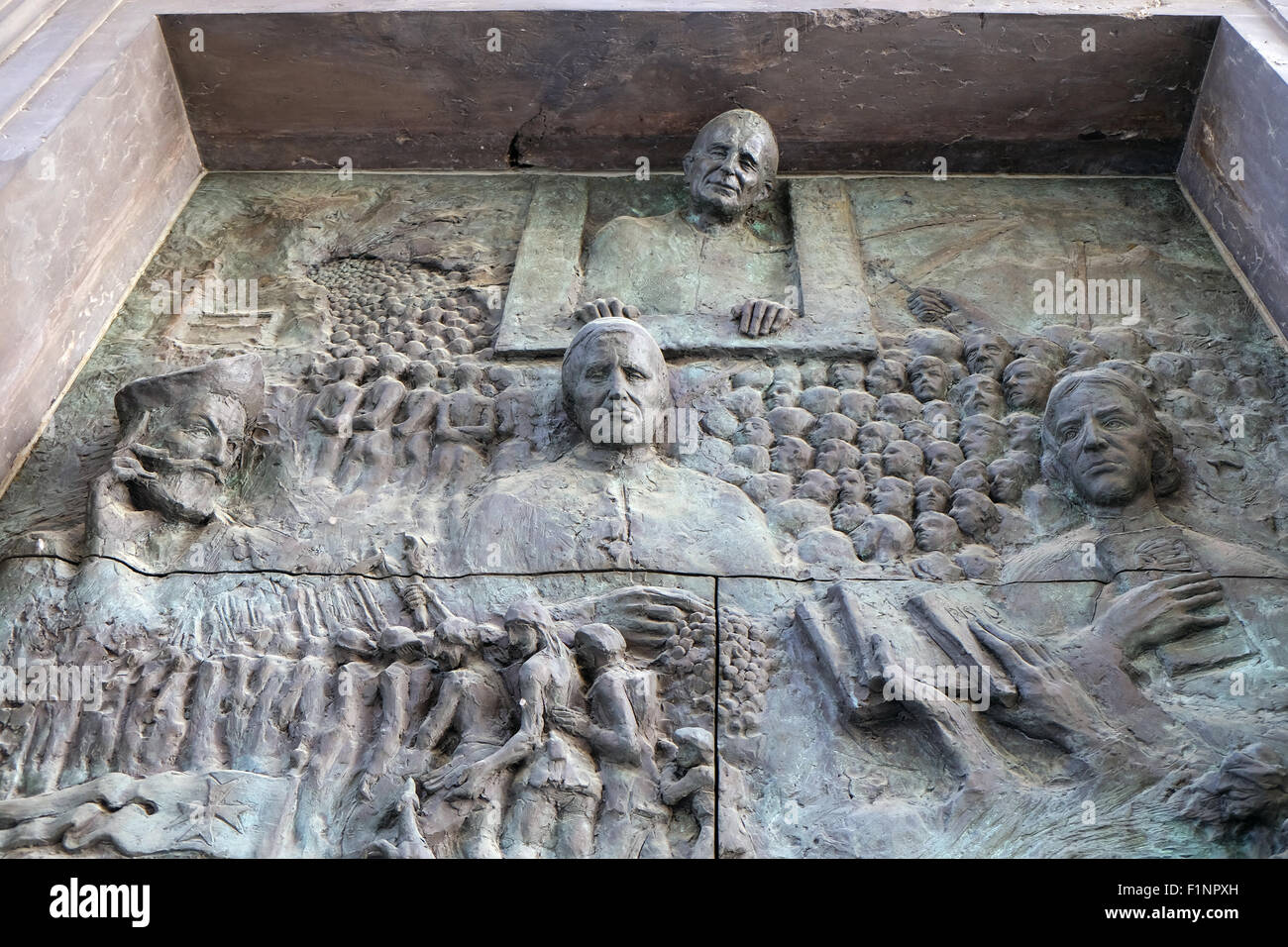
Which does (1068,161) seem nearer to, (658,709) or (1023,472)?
(1023,472)

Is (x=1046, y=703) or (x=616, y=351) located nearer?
(x=1046, y=703)

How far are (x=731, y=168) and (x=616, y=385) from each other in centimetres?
160

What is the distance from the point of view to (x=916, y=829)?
151 inches

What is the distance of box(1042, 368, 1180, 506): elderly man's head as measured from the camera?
462cm

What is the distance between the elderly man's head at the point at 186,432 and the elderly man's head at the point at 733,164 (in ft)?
7.25

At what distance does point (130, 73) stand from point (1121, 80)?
4.41m

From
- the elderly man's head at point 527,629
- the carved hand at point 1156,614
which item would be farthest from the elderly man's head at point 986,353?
the elderly man's head at point 527,629

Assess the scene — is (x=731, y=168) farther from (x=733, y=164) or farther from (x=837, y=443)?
(x=837, y=443)

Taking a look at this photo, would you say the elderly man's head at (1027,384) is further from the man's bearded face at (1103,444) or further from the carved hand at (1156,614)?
the carved hand at (1156,614)

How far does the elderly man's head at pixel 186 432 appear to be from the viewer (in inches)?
187

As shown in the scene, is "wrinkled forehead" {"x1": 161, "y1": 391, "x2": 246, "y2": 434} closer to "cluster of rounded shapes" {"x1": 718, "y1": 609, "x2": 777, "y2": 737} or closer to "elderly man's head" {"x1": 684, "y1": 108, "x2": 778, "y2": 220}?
"cluster of rounded shapes" {"x1": 718, "y1": 609, "x2": 777, "y2": 737}

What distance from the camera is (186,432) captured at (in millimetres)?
4879

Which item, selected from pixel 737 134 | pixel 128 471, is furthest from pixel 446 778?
pixel 737 134

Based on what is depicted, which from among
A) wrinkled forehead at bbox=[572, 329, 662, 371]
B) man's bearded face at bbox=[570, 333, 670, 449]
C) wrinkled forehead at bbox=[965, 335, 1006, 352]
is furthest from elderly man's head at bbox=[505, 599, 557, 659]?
wrinkled forehead at bbox=[965, 335, 1006, 352]
